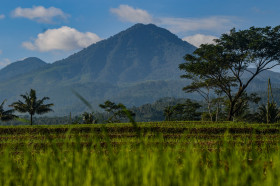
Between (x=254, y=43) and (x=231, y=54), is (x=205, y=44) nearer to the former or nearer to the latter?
(x=231, y=54)

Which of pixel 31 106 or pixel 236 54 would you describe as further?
pixel 31 106

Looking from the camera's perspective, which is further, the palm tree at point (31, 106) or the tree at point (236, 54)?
the palm tree at point (31, 106)

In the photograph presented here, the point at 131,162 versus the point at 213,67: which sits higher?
the point at 213,67

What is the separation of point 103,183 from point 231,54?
3478 cm

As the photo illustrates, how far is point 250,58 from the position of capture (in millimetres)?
34625

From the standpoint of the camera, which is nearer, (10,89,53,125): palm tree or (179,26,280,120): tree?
(179,26,280,120): tree

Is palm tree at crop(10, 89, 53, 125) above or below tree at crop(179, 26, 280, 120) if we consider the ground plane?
below

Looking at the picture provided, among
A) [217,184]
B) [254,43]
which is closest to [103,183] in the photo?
[217,184]

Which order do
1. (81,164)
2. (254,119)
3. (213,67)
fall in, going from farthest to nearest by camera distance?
(254,119), (213,67), (81,164)

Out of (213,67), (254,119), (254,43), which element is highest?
(254,43)

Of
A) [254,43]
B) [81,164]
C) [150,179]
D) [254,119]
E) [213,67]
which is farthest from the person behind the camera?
[254,119]

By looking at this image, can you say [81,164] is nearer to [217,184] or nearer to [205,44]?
[217,184]

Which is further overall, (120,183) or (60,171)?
(60,171)

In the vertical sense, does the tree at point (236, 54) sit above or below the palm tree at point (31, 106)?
above
